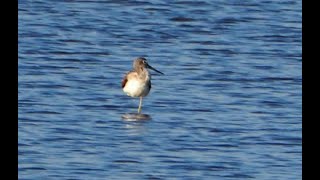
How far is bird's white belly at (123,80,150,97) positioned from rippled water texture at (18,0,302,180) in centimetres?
18

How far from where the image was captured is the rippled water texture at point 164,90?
407 inches

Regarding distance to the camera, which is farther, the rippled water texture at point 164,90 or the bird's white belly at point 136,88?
the bird's white belly at point 136,88

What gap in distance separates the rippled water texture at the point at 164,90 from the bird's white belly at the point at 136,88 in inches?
6.9

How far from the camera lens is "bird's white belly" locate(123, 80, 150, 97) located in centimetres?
1336

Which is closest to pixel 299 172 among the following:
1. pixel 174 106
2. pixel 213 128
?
pixel 213 128

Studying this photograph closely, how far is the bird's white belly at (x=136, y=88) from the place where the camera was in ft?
43.8

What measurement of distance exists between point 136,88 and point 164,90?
110 cm

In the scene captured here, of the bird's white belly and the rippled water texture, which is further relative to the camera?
the bird's white belly

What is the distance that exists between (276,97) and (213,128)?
2.12 meters

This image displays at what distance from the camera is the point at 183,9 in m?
21.6

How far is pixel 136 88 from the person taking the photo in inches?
525
